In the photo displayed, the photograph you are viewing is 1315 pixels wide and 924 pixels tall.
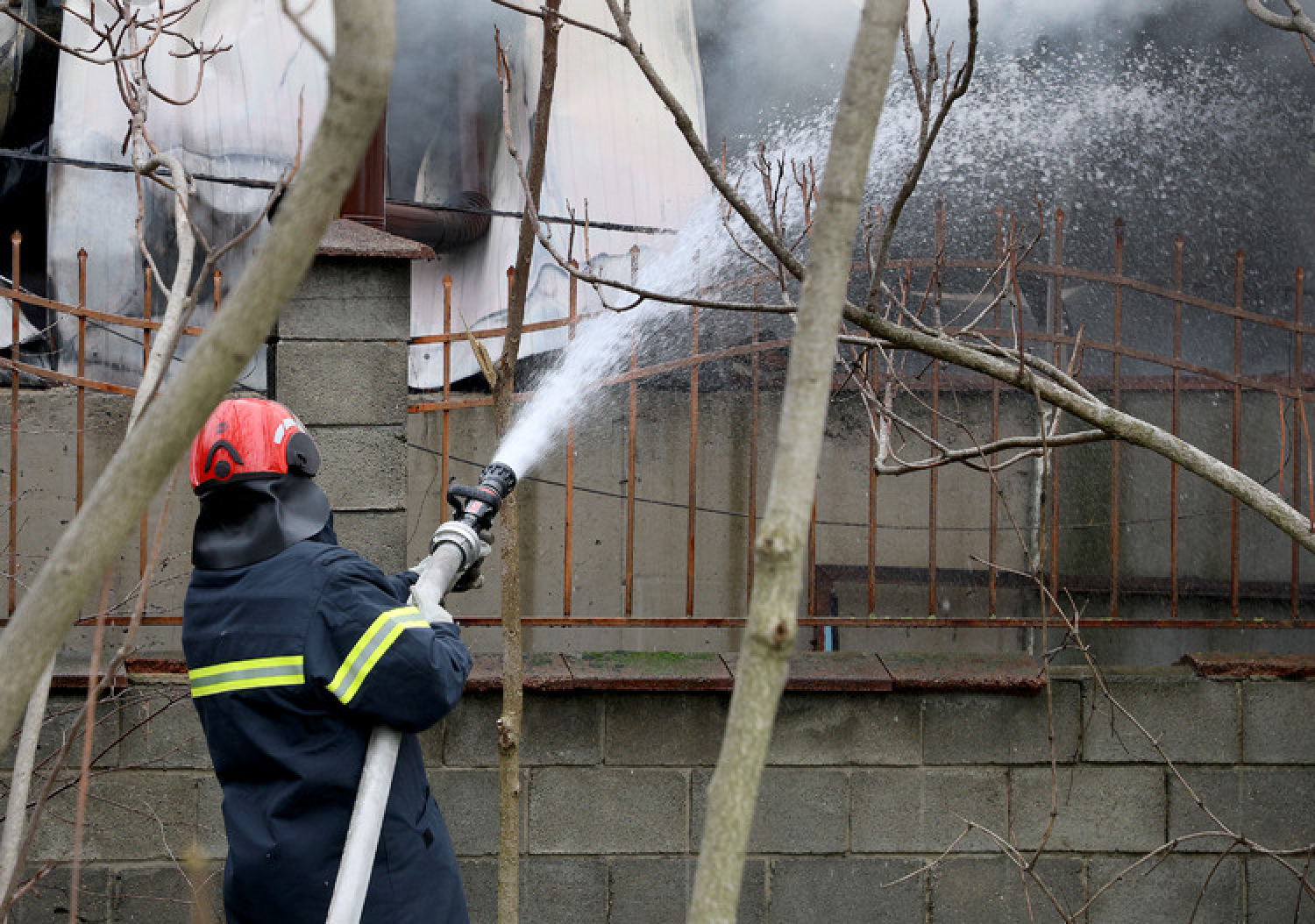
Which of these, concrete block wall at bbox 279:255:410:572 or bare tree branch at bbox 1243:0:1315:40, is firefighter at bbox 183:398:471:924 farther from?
bare tree branch at bbox 1243:0:1315:40

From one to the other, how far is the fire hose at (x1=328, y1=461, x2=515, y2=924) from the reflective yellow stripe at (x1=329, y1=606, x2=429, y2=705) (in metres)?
0.12

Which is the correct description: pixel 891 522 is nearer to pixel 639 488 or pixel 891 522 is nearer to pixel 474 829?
pixel 639 488

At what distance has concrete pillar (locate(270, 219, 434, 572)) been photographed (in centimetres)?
411

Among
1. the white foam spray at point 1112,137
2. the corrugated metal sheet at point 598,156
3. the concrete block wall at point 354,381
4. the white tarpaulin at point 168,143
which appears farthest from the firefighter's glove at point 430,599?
the white foam spray at point 1112,137

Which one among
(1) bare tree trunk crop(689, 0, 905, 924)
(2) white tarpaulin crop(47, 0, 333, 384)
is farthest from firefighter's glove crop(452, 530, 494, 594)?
(2) white tarpaulin crop(47, 0, 333, 384)

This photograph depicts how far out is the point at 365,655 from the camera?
8.84ft

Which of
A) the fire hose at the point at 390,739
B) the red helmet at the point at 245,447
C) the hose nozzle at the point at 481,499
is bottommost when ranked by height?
the fire hose at the point at 390,739

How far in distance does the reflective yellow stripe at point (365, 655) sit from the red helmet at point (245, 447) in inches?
15.4

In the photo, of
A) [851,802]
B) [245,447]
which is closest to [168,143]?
[245,447]

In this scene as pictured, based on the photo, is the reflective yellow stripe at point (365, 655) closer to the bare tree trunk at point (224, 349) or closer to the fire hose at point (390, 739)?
the fire hose at point (390, 739)

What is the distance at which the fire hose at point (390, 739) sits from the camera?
8.42 feet

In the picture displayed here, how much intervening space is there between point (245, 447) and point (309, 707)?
528 millimetres

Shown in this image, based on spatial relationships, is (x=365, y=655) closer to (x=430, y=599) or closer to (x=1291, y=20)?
(x=430, y=599)

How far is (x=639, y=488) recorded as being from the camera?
6.44 m
